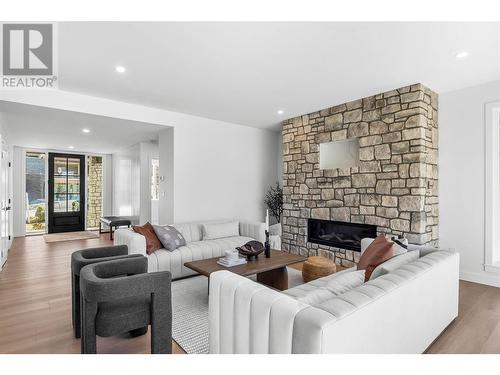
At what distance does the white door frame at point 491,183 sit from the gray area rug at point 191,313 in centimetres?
244

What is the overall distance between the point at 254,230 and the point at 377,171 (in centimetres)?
214

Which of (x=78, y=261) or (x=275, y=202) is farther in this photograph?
(x=275, y=202)

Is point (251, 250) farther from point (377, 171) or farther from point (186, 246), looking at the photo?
point (377, 171)

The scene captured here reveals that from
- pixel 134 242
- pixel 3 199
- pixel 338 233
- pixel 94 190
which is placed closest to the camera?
→ pixel 134 242

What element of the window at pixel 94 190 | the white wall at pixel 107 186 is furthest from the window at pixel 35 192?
the white wall at pixel 107 186

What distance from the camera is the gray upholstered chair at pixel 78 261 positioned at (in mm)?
2217

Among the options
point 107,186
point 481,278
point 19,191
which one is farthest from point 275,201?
point 19,191

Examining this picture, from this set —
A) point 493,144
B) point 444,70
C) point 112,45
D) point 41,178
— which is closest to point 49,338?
point 112,45

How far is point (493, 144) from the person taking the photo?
350cm

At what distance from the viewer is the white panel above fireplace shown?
454 centimetres

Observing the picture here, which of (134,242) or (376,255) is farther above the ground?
(376,255)

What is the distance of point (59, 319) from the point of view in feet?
8.52

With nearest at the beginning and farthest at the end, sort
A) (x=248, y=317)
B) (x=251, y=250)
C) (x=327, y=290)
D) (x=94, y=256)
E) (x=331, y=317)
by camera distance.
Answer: (x=331, y=317), (x=248, y=317), (x=327, y=290), (x=94, y=256), (x=251, y=250)

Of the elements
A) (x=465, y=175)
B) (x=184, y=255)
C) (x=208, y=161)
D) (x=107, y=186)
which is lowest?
(x=184, y=255)
